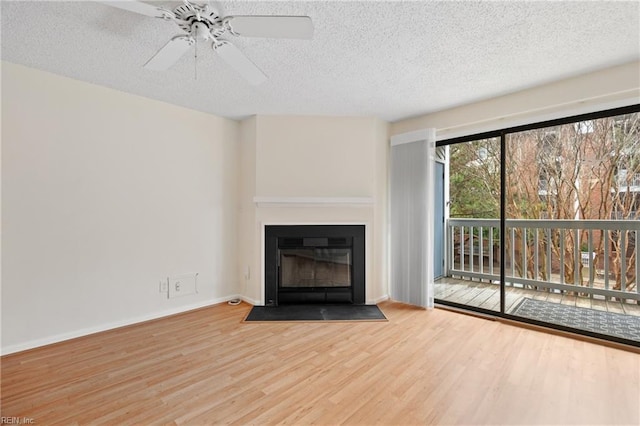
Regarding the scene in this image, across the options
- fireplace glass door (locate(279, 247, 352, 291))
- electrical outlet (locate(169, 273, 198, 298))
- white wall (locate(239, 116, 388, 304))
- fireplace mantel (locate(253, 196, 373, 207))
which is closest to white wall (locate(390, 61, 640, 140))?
white wall (locate(239, 116, 388, 304))

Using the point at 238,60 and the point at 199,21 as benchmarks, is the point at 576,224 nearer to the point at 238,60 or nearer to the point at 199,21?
the point at 238,60

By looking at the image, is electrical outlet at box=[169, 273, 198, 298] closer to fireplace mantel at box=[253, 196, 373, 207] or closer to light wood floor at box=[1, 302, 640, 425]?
light wood floor at box=[1, 302, 640, 425]

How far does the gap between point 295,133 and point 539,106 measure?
2429 mm

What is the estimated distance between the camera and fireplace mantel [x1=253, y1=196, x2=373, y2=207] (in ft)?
11.0

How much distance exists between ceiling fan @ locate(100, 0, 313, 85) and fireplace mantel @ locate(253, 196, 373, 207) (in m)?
1.64

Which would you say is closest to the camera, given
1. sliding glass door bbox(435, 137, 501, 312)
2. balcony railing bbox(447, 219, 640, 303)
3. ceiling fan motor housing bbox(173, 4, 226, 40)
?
ceiling fan motor housing bbox(173, 4, 226, 40)

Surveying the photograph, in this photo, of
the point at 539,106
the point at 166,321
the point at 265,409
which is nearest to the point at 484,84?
the point at 539,106

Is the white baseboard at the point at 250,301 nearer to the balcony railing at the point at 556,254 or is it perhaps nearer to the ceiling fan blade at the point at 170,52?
the ceiling fan blade at the point at 170,52

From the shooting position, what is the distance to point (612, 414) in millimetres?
1610

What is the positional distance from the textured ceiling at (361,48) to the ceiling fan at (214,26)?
0.11m

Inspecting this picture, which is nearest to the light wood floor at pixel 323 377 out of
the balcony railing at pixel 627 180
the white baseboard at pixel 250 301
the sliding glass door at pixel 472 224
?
the white baseboard at pixel 250 301

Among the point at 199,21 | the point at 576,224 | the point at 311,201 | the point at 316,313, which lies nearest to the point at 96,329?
the point at 316,313

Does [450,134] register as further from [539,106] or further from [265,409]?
[265,409]

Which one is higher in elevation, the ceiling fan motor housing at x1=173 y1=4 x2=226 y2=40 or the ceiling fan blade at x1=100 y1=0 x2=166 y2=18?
the ceiling fan motor housing at x1=173 y1=4 x2=226 y2=40
